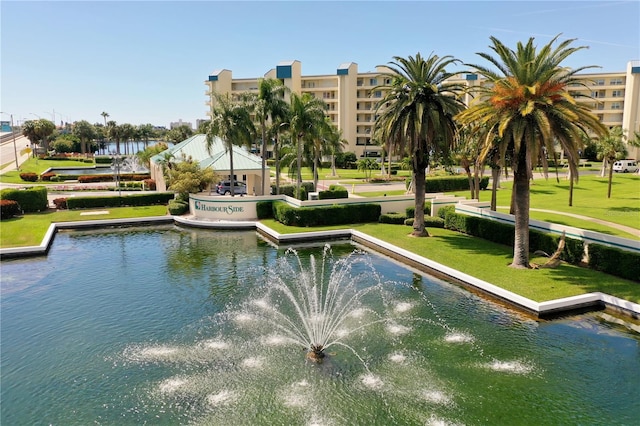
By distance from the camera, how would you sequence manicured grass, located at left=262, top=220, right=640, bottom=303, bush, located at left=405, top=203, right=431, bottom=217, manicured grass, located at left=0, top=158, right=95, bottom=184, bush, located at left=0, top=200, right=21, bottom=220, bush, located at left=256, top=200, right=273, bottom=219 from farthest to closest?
1. manicured grass, located at left=0, top=158, right=95, bottom=184
2. bush, located at left=256, top=200, right=273, bottom=219
3. bush, located at left=0, top=200, right=21, bottom=220
4. bush, located at left=405, top=203, right=431, bottom=217
5. manicured grass, located at left=262, top=220, right=640, bottom=303

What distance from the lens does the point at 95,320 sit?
17516 mm

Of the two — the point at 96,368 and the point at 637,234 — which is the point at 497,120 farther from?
the point at 96,368

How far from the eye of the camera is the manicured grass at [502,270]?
62.3ft

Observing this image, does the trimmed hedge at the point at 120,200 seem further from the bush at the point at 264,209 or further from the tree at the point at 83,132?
the tree at the point at 83,132

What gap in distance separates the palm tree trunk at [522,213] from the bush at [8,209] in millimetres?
36628

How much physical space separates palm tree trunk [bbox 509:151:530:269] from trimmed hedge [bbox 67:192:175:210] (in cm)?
3268

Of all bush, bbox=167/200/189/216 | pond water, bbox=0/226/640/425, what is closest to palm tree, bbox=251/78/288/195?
bush, bbox=167/200/189/216

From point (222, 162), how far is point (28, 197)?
55.1ft

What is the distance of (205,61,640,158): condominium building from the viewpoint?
91.0 metres

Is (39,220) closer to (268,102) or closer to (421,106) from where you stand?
(268,102)

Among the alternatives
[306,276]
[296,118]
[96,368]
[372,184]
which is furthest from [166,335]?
[372,184]

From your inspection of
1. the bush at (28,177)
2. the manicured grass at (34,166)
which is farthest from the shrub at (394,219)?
the manicured grass at (34,166)

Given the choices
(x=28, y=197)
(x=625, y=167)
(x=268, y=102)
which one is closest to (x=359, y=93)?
(x=625, y=167)

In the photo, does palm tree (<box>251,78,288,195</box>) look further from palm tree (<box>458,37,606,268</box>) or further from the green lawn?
palm tree (<box>458,37,606,268</box>)
